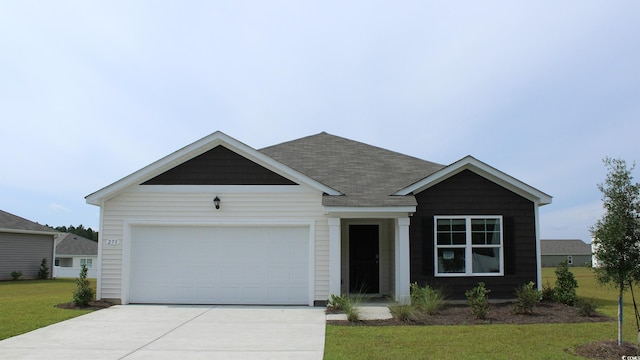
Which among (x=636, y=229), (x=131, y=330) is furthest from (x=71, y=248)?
(x=636, y=229)

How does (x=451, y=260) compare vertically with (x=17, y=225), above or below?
below

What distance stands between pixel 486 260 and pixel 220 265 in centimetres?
731

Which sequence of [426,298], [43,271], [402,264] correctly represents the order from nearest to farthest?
[426,298]
[402,264]
[43,271]

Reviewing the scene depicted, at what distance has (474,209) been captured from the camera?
47.3 ft

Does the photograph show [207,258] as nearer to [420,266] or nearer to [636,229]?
[420,266]

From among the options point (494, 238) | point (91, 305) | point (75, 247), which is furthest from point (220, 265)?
point (75, 247)

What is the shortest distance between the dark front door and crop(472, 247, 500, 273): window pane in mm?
3138

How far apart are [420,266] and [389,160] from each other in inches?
217

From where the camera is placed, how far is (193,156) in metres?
14.5

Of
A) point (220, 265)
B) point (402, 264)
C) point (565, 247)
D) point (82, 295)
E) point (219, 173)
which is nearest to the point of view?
point (82, 295)

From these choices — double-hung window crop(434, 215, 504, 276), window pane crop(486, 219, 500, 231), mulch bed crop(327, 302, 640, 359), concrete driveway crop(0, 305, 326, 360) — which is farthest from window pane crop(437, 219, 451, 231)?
concrete driveway crop(0, 305, 326, 360)

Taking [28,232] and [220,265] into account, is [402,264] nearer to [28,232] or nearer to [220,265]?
[220,265]

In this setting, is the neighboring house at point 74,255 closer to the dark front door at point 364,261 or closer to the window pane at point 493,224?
the dark front door at point 364,261

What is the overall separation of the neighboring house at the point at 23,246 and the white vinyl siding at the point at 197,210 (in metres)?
18.0
